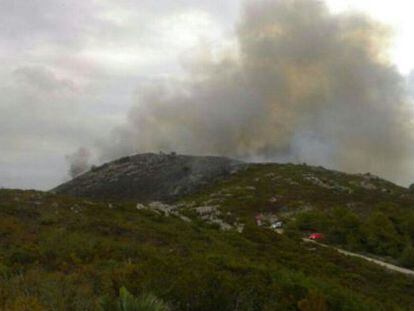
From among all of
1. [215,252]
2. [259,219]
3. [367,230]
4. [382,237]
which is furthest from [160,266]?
[259,219]

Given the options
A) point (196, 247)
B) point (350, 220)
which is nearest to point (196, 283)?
point (196, 247)

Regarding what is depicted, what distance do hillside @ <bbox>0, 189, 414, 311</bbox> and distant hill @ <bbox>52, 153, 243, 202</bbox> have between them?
53.0 meters

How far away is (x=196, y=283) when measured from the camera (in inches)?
490

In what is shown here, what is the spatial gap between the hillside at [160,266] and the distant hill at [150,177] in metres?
53.0

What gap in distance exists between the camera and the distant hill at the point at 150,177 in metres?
98.9

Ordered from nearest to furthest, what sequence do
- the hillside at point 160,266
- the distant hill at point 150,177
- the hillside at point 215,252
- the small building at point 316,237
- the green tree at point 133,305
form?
the green tree at point 133,305 < the hillside at point 160,266 < the hillside at point 215,252 < the small building at point 316,237 < the distant hill at point 150,177

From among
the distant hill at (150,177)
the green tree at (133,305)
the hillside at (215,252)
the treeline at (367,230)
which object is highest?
the distant hill at (150,177)

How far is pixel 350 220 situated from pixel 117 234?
2587 centimetres

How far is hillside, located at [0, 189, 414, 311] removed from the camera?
12.2 m

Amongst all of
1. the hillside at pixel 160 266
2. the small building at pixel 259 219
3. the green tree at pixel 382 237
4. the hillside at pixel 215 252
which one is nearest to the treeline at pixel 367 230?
the green tree at pixel 382 237

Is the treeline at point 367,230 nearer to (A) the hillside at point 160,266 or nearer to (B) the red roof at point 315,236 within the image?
(B) the red roof at point 315,236

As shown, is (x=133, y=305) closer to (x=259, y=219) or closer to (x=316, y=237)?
(x=316, y=237)

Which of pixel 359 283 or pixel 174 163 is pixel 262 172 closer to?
pixel 174 163

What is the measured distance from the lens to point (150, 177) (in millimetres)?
107000
